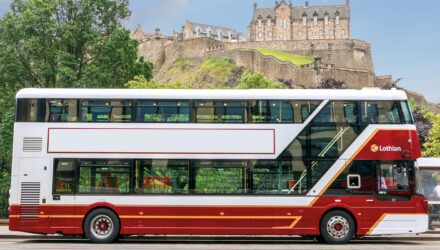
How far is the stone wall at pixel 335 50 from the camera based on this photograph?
99375 millimetres

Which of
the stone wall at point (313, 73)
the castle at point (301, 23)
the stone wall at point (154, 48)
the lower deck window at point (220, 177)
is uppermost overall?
the castle at point (301, 23)

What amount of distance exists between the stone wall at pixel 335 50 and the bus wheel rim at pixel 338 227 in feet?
288

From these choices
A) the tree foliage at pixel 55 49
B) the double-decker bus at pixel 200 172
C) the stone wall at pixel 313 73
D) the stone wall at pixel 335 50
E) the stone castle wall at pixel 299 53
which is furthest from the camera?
the stone wall at pixel 335 50

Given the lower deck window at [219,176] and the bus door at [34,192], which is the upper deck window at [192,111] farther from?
the bus door at [34,192]

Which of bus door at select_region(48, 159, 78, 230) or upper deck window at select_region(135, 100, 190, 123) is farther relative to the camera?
upper deck window at select_region(135, 100, 190, 123)

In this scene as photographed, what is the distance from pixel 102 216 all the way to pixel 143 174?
1640 mm

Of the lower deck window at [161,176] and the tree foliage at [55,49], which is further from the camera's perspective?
the tree foliage at [55,49]

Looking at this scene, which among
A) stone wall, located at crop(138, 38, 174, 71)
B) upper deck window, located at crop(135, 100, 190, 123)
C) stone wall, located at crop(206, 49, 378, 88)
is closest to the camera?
upper deck window, located at crop(135, 100, 190, 123)

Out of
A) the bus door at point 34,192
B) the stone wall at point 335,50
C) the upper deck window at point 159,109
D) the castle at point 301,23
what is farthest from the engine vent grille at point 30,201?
the castle at point 301,23

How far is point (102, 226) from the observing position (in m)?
13.5

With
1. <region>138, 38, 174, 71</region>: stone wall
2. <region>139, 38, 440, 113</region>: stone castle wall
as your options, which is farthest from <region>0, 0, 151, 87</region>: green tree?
<region>138, 38, 174, 71</region>: stone wall

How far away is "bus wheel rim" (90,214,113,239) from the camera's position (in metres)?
13.5

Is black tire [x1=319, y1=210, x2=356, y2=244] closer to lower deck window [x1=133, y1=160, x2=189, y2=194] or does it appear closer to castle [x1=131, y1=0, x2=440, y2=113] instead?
lower deck window [x1=133, y1=160, x2=189, y2=194]

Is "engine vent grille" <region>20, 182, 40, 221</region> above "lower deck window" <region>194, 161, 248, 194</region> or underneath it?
underneath
